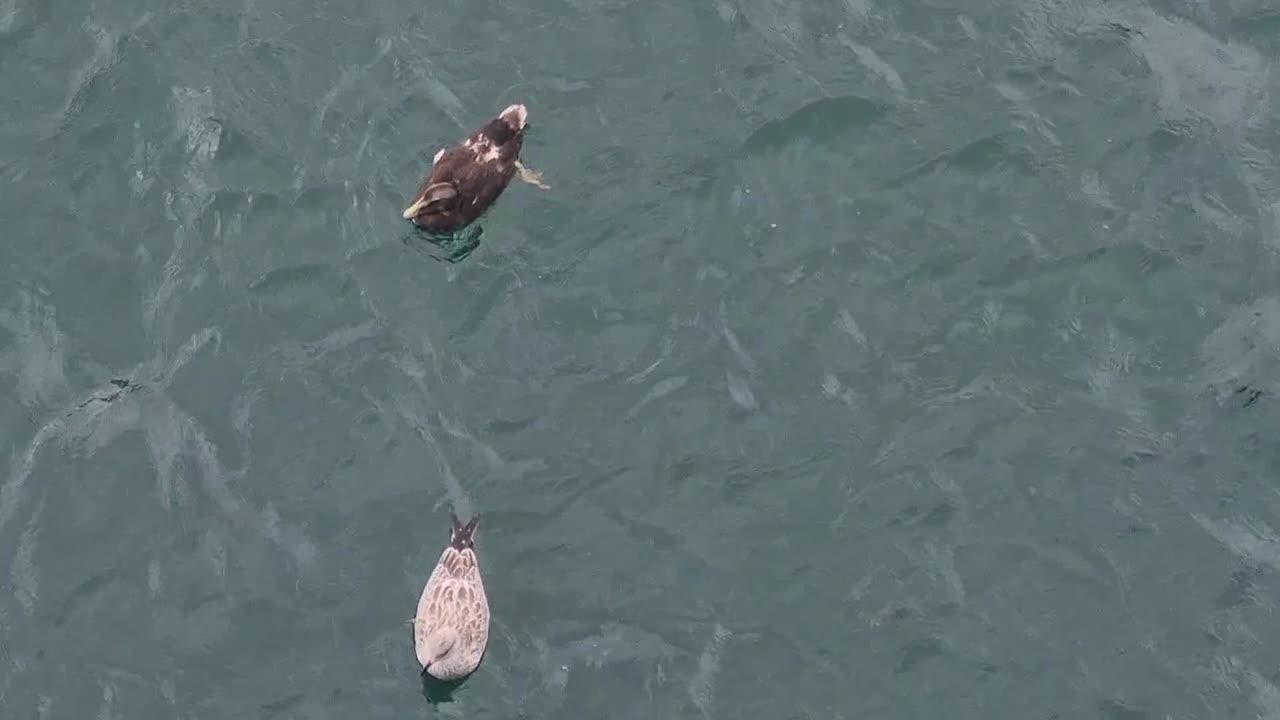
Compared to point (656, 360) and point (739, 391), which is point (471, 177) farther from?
point (739, 391)

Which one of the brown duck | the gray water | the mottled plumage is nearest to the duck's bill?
the brown duck

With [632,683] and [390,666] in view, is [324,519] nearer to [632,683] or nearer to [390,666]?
[390,666]

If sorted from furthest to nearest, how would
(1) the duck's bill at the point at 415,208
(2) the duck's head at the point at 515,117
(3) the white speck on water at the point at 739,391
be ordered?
(2) the duck's head at the point at 515,117 → (1) the duck's bill at the point at 415,208 → (3) the white speck on water at the point at 739,391

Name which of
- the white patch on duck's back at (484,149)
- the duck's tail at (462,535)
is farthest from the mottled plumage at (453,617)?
the white patch on duck's back at (484,149)

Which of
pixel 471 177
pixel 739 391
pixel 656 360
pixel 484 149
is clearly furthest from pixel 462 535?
pixel 484 149

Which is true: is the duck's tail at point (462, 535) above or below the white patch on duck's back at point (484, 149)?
below

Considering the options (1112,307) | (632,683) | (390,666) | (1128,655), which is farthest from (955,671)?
(390,666)

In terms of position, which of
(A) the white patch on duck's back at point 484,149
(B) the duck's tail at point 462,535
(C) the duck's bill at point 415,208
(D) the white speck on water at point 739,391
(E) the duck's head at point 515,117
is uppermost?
(E) the duck's head at point 515,117

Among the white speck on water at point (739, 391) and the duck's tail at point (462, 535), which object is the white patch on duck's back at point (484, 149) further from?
the duck's tail at point (462, 535)
